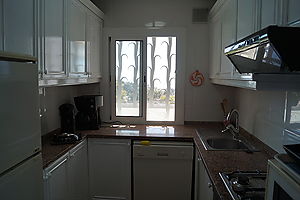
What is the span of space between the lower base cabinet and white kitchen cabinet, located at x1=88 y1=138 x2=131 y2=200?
10 cm

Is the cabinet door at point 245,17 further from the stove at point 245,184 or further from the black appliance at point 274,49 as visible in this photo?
the stove at point 245,184

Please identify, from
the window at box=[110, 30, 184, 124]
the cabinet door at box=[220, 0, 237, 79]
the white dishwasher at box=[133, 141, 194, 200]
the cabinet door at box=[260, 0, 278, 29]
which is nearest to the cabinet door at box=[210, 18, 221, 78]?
the cabinet door at box=[220, 0, 237, 79]

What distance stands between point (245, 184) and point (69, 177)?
149 cm

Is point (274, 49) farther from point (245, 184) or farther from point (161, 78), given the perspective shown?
point (161, 78)

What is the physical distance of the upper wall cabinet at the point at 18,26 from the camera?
1.35 m

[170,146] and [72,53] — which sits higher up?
[72,53]

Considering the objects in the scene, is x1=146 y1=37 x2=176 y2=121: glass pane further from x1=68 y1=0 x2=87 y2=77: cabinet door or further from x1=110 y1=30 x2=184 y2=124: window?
x1=68 y1=0 x2=87 y2=77: cabinet door

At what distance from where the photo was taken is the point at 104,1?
3203 millimetres

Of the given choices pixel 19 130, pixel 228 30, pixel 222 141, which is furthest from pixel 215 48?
pixel 19 130

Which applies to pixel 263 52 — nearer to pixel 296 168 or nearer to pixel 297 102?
pixel 296 168

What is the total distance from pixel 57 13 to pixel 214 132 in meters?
2.04

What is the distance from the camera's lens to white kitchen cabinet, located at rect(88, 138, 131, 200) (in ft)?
8.72

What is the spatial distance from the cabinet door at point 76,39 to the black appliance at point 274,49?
153 centimetres

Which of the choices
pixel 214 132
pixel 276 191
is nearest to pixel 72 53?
pixel 214 132
